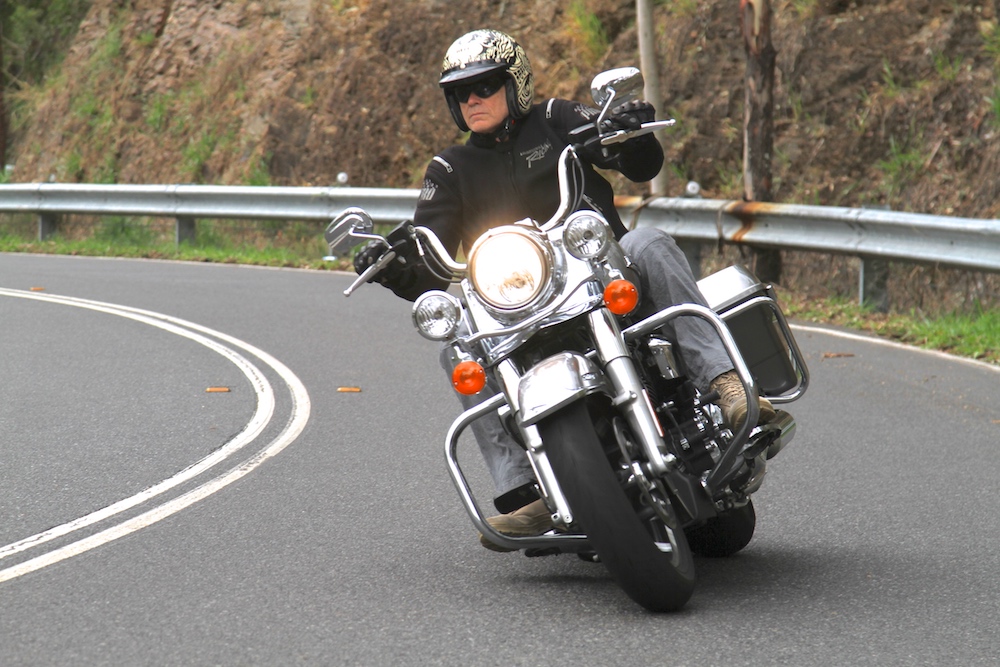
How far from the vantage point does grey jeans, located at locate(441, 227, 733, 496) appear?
4.83 metres

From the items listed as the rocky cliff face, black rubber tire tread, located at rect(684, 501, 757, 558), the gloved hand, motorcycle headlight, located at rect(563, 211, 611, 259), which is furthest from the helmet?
the rocky cliff face

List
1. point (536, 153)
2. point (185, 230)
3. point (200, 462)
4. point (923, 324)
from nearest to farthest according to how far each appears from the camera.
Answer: point (536, 153) < point (200, 462) < point (923, 324) < point (185, 230)

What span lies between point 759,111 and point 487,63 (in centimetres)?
891

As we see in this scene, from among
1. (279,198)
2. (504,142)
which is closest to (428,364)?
(504,142)

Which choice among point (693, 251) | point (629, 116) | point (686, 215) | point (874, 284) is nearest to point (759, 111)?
point (686, 215)

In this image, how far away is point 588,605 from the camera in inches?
184

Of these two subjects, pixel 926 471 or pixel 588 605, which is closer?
pixel 588 605

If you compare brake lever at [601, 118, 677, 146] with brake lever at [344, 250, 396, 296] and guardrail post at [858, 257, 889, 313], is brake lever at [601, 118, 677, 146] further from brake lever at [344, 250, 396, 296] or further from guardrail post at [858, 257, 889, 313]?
guardrail post at [858, 257, 889, 313]

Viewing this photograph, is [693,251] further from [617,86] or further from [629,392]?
[629,392]

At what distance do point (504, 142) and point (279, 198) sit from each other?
497 inches

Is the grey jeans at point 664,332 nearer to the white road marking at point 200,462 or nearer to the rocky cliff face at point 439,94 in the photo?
the white road marking at point 200,462

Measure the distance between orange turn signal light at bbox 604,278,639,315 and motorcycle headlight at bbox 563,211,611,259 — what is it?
0.11 meters

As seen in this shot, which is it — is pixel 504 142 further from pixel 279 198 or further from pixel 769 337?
pixel 279 198

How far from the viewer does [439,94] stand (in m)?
20.8
